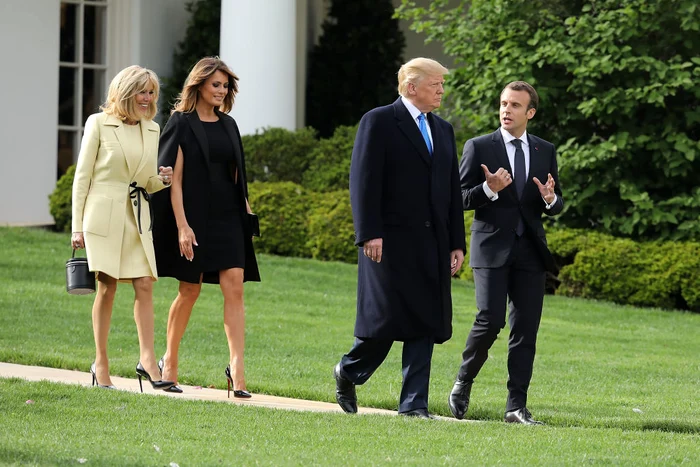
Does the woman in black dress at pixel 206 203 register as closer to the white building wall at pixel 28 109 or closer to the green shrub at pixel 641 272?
the green shrub at pixel 641 272

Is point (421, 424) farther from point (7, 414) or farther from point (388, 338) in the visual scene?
point (7, 414)

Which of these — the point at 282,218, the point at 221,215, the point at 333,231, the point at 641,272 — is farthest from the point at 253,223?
the point at 282,218

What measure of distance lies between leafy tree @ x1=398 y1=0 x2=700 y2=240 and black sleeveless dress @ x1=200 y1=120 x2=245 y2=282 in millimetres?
7396

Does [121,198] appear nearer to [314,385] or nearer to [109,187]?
[109,187]

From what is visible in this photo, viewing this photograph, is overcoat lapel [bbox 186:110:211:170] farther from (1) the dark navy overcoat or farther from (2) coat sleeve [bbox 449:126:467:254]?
(2) coat sleeve [bbox 449:126:467:254]

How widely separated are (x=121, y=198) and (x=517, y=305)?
7.83 feet

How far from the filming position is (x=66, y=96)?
18438 mm

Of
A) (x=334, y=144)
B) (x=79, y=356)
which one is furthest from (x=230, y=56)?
(x=79, y=356)

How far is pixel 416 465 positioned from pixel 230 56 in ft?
40.8

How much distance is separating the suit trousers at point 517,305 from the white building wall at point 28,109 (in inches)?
465

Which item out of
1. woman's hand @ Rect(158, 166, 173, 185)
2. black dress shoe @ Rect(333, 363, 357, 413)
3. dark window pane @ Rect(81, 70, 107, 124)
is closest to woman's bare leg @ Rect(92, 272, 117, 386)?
woman's hand @ Rect(158, 166, 173, 185)

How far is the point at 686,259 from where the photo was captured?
1386cm

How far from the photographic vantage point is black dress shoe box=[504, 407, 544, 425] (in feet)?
22.9

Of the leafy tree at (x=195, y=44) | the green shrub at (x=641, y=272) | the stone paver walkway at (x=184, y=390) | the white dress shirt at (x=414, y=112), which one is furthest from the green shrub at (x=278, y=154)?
the white dress shirt at (x=414, y=112)
